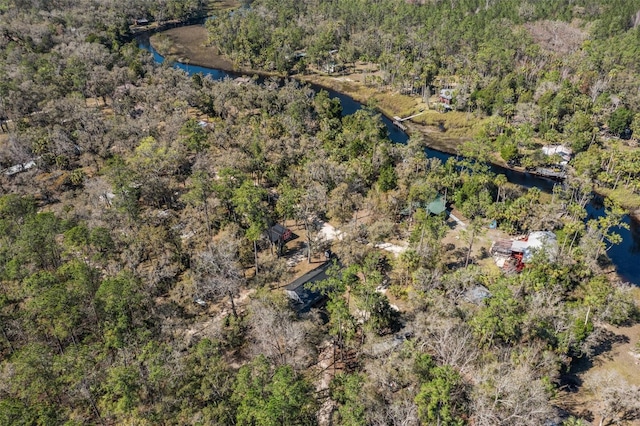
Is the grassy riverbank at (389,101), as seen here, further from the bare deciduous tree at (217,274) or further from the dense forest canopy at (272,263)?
the bare deciduous tree at (217,274)

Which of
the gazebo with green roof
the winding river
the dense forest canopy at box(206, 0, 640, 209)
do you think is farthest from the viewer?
the dense forest canopy at box(206, 0, 640, 209)

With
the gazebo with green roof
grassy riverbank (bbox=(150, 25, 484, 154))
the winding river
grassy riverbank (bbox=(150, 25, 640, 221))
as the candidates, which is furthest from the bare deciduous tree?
grassy riverbank (bbox=(150, 25, 484, 154))

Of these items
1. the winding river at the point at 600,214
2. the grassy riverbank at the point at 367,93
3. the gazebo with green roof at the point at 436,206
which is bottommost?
the winding river at the point at 600,214

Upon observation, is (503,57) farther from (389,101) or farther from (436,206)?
(436,206)

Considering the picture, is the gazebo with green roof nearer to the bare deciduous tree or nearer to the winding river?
the winding river

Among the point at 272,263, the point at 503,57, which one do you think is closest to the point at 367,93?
the point at 503,57

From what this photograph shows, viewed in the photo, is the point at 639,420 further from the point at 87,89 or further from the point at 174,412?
the point at 87,89

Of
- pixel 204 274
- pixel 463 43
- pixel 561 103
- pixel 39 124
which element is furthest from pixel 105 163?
pixel 463 43

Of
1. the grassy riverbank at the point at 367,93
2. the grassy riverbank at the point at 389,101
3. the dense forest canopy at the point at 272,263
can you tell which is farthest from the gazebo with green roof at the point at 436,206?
the grassy riverbank at the point at 367,93
